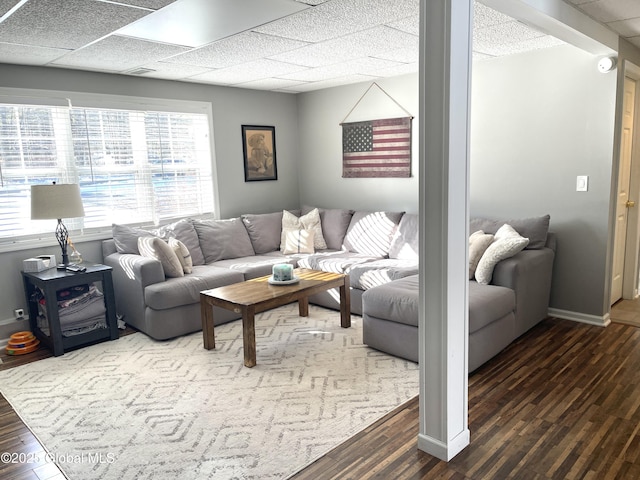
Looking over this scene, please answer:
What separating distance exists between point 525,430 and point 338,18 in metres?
2.52

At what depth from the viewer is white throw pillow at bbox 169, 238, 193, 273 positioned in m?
4.30

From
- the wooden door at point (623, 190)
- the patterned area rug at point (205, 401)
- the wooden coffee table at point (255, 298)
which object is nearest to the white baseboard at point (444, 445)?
the patterned area rug at point (205, 401)

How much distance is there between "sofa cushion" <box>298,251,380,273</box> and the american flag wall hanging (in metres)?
0.99

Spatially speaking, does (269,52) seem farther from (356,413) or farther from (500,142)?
(356,413)

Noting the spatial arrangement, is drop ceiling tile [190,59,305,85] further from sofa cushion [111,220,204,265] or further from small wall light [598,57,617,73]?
small wall light [598,57,617,73]

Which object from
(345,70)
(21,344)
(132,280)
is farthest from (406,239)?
(21,344)

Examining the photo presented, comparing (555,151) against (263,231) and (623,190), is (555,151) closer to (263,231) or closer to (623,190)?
(623,190)

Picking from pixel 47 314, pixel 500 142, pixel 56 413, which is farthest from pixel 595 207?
pixel 47 314

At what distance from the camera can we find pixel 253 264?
4641 millimetres

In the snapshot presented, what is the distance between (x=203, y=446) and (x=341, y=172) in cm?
380

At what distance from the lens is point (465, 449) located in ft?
7.56

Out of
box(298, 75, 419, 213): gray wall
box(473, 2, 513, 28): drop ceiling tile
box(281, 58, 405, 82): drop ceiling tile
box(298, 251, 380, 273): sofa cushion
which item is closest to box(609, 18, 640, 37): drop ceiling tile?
box(473, 2, 513, 28): drop ceiling tile

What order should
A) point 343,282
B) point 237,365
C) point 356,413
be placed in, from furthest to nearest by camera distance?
point 343,282, point 237,365, point 356,413

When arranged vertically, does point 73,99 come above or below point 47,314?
above
